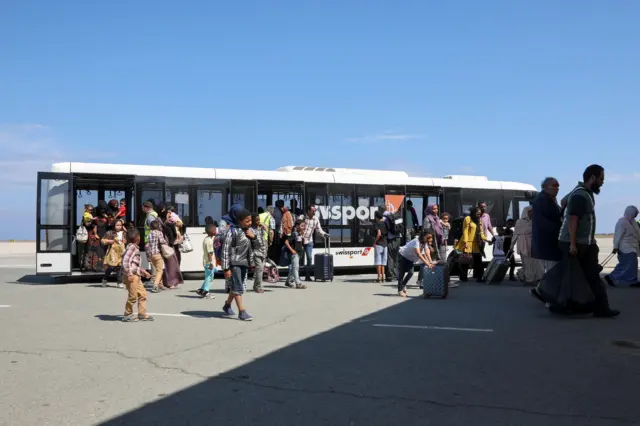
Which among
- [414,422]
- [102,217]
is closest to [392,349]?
[414,422]

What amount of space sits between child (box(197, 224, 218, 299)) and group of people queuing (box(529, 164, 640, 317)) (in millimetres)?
6026

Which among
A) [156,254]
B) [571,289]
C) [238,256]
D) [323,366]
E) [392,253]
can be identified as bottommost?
[323,366]

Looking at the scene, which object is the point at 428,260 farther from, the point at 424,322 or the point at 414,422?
the point at 414,422

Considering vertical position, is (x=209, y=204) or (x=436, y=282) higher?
(x=209, y=204)

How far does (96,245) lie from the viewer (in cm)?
1667

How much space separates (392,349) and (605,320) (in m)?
3.68

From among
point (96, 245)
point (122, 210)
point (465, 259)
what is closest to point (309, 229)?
point (465, 259)

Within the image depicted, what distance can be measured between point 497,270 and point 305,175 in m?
6.71

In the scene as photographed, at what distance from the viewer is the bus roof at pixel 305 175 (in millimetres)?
17156

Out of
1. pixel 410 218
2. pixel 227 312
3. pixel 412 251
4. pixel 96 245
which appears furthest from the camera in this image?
pixel 410 218

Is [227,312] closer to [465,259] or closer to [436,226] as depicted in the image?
[436,226]

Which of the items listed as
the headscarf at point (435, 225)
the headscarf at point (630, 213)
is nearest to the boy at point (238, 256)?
the headscarf at point (435, 225)

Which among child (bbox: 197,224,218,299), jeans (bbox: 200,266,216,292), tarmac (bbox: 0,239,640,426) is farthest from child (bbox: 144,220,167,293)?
tarmac (bbox: 0,239,640,426)

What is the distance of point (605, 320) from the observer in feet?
30.6
